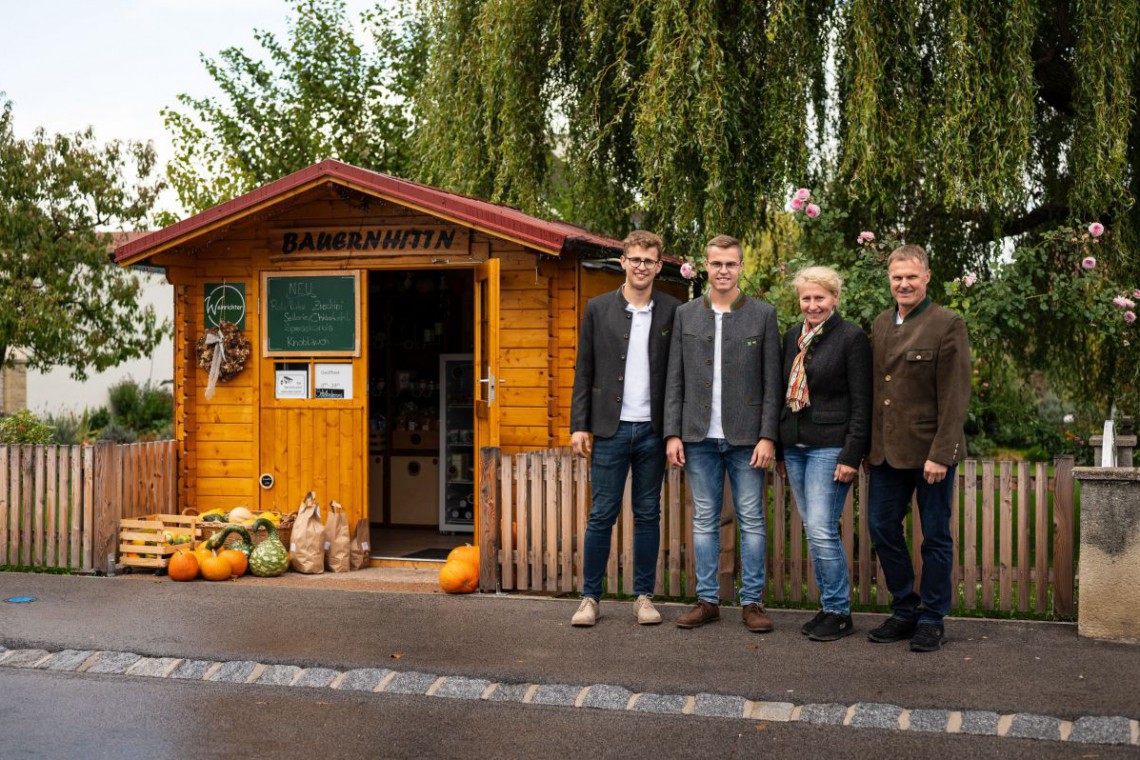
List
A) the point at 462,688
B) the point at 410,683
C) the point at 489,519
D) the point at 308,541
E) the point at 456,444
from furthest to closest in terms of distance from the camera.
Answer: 1. the point at 456,444
2. the point at 308,541
3. the point at 489,519
4. the point at 410,683
5. the point at 462,688

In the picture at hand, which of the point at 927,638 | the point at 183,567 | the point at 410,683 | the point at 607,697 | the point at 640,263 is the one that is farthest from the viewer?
the point at 183,567

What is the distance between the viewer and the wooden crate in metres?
9.91

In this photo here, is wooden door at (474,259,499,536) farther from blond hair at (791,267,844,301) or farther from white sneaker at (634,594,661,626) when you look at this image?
blond hair at (791,267,844,301)

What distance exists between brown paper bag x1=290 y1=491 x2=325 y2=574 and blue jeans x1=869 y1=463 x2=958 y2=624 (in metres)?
4.75

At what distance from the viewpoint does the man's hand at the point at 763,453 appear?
710cm

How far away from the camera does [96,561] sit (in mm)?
9938

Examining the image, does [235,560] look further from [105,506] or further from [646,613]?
[646,613]

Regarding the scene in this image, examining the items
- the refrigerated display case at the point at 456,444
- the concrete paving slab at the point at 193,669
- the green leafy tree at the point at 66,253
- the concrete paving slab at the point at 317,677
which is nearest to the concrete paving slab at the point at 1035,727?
the concrete paving slab at the point at 317,677

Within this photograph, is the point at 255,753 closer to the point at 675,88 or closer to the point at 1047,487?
the point at 1047,487

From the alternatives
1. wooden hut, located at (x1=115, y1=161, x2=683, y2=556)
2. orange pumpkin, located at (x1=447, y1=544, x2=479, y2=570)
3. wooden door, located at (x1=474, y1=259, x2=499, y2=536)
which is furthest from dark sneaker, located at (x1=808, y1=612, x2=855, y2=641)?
wooden hut, located at (x1=115, y1=161, x2=683, y2=556)

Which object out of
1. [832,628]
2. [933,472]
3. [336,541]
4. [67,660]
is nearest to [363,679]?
[67,660]

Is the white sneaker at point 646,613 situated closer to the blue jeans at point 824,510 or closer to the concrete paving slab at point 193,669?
the blue jeans at point 824,510

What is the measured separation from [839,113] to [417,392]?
5.09 metres

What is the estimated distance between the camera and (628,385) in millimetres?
7434
